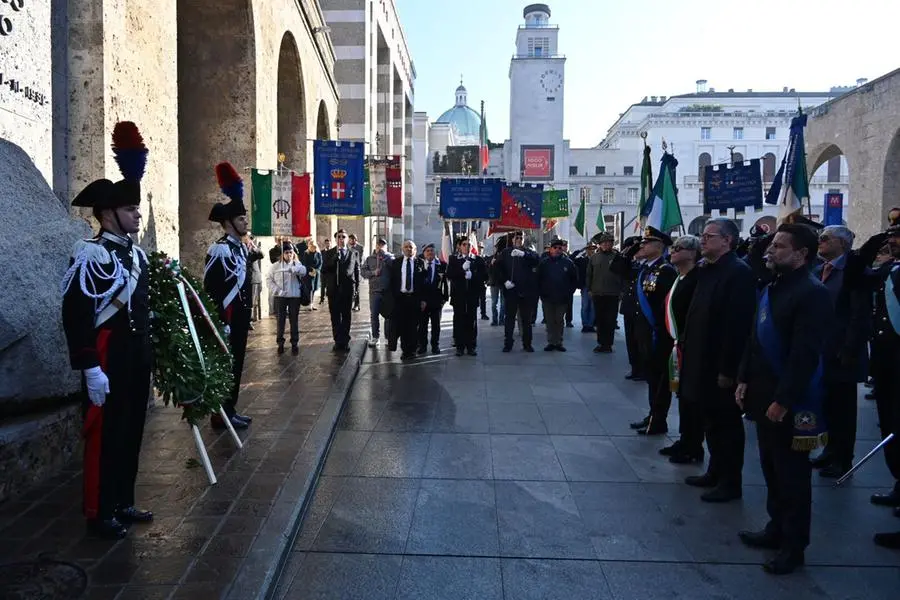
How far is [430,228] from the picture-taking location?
6838 cm

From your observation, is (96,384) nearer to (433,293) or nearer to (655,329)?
(655,329)

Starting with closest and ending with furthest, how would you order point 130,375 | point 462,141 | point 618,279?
point 130,375 < point 618,279 < point 462,141

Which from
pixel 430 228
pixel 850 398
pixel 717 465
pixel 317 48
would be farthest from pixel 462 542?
pixel 430 228

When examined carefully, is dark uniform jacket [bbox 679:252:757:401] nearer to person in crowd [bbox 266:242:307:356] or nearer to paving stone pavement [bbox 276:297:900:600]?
paving stone pavement [bbox 276:297:900:600]

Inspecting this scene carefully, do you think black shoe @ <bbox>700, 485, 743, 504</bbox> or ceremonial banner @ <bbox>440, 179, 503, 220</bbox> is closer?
black shoe @ <bbox>700, 485, 743, 504</bbox>

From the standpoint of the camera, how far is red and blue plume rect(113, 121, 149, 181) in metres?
4.64

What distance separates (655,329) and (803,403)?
264 cm

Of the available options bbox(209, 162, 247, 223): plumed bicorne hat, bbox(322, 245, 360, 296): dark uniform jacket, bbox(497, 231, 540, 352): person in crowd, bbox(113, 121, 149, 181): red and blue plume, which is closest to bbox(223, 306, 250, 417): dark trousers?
bbox(209, 162, 247, 223): plumed bicorne hat

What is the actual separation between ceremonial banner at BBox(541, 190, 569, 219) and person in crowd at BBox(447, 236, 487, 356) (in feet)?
34.8

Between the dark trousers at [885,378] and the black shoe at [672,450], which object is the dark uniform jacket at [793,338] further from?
the black shoe at [672,450]

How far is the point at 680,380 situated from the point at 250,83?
10523 mm

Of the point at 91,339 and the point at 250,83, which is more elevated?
the point at 250,83

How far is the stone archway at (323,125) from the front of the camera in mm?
21812

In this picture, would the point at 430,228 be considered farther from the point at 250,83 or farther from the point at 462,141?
the point at 250,83
